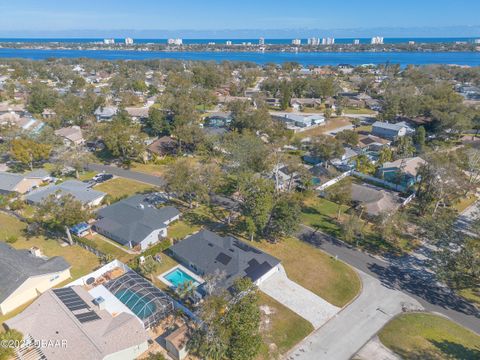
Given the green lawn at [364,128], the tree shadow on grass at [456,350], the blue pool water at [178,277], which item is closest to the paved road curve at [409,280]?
the tree shadow on grass at [456,350]

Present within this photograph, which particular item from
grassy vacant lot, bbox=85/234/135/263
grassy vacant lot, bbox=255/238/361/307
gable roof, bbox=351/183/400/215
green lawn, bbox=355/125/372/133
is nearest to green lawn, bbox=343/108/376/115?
green lawn, bbox=355/125/372/133

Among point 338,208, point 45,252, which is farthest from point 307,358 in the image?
point 45,252

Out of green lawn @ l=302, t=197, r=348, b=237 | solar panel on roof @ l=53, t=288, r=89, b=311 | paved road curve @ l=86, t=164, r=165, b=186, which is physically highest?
solar panel on roof @ l=53, t=288, r=89, b=311

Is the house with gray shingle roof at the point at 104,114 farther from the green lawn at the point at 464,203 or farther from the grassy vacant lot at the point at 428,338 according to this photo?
the grassy vacant lot at the point at 428,338

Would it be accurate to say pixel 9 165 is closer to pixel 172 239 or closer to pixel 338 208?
pixel 172 239

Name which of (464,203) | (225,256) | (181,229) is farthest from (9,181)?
(464,203)

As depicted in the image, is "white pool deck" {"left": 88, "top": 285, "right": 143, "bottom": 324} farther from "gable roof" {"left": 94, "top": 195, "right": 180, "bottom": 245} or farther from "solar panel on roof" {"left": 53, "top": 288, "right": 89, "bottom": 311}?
"gable roof" {"left": 94, "top": 195, "right": 180, "bottom": 245}
